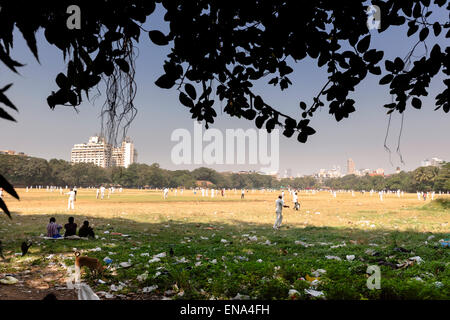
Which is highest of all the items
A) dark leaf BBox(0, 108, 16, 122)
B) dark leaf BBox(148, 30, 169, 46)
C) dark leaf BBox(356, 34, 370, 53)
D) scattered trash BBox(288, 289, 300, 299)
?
dark leaf BBox(356, 34, 370, 53)

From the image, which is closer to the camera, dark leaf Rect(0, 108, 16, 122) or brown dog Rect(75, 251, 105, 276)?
dark leaf Rect(0, 108, 16, 122)

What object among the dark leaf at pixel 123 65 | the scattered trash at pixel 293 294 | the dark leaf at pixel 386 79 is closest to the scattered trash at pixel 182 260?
the scattered trash at pixel 293 294

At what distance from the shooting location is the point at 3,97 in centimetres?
125

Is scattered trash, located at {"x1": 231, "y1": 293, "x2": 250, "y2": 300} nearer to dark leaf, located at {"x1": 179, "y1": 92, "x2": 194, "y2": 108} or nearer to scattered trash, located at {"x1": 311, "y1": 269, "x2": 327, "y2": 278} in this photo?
scattered trash, located at {"x1": 311, "y1": 269, "x2": 327, "y2": 278}

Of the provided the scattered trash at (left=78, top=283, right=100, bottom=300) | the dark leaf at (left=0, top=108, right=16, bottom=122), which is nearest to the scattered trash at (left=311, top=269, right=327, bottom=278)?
the scattered trash at (left=78, top=283, right=100, bottom=300)

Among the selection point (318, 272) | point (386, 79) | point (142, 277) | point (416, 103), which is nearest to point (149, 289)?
point (142, 277)

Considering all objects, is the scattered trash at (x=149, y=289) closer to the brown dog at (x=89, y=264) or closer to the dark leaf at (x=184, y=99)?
the brown dog at (x=89, y=264)

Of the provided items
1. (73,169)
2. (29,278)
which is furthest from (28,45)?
(73,169)

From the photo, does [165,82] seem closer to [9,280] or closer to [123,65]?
[123,65]

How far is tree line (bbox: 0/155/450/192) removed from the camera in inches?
3383

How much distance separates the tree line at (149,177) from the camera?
85.9 m

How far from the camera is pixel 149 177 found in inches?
4759

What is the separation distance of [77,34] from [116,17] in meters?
0.39

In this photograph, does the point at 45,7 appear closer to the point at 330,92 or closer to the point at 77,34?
the point at 77,34
